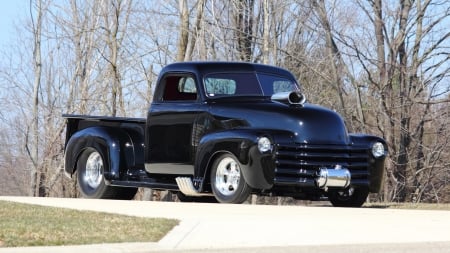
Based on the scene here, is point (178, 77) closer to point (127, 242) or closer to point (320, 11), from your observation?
point (127, 242)

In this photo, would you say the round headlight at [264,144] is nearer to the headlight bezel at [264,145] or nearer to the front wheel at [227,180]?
the headlight bezel at [264,145]

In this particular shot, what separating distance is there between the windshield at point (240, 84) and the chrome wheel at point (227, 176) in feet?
4.27

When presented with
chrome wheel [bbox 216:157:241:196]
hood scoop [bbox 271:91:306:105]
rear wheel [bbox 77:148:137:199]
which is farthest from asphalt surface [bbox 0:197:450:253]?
rear wheel [bbox 77:148:137:199]

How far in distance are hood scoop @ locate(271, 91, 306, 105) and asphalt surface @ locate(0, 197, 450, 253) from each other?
195 cm

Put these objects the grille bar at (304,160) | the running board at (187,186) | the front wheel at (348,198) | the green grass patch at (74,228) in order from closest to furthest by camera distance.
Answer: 1. the green grass patch at (74,228)
2. the grille bar at (304,160)
3. the running board at (187,186)
4. the front wheel at (348,198)

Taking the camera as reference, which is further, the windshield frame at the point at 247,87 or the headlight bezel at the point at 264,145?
the windshield frame at the point at 247,87

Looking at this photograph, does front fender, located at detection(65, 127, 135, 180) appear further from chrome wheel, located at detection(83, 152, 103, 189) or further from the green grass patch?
the green grass patch

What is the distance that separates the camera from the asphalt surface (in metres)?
8.77

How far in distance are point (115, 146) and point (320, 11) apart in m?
12.8

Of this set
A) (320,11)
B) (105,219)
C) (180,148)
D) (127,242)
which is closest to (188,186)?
(180,148)

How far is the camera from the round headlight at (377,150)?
574 inches

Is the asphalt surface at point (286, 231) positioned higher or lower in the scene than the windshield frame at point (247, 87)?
lower

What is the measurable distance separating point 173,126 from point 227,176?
5.04 ft

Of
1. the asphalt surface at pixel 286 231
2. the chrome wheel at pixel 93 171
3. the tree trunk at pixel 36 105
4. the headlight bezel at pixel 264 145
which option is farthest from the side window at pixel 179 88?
the tree trunk at pixel 36 105
